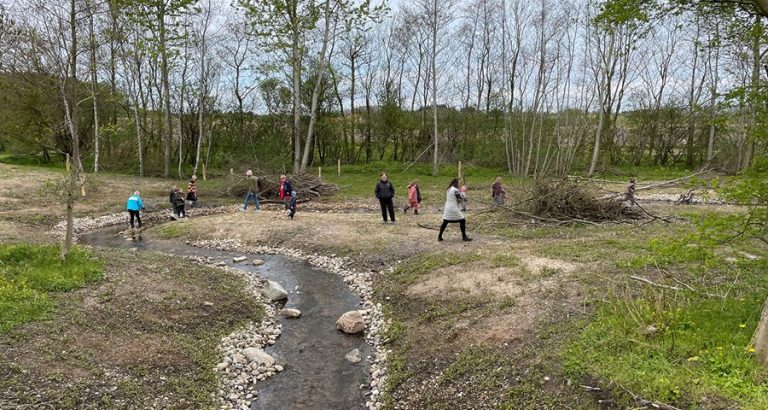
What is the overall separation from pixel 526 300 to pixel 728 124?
155 inches

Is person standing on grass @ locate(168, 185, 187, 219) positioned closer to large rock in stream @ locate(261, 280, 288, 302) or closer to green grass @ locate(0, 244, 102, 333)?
green grass @ locate(0, 244, 102, 333)

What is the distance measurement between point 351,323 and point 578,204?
9.84 meters

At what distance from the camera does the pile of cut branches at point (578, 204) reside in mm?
15336

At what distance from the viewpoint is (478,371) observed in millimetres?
6430

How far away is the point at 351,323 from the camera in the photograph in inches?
346

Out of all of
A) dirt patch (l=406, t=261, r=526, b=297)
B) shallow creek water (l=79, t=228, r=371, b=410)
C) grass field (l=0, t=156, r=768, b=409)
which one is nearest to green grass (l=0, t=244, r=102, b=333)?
grass field (l=0, t=156, r=768, b=409)

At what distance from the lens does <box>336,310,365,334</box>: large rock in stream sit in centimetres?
870

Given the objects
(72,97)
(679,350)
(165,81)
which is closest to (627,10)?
(679,350)

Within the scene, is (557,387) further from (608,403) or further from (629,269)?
(629,269)

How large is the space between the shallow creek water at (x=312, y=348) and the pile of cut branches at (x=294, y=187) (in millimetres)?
10860

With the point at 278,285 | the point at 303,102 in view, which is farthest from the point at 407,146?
the point at 278,285

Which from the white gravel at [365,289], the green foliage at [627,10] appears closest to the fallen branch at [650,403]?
the white gravel at [365,289]

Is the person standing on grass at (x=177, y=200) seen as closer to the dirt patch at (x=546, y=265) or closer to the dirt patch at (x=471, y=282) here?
the dirt patch at (x=471, y=282)

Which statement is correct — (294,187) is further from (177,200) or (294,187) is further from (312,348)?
(312,348)
